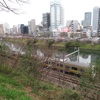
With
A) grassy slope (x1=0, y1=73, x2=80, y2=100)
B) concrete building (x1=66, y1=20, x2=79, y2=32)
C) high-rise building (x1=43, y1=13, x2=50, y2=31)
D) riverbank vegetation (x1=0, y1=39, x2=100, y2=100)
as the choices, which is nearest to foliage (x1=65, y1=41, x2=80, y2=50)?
concrete building (x1=66, y1=20, x2=79, y2=32)

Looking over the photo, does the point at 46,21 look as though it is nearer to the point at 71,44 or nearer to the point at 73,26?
the point at 73,26

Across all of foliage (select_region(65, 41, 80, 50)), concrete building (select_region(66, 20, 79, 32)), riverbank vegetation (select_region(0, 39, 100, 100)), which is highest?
concrete building (select_region(66, 20, 79, 32))

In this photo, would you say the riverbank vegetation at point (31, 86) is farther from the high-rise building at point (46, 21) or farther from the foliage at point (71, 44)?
the high-rise building at point (46, 21)

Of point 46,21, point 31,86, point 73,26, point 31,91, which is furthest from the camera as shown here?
point 46,21

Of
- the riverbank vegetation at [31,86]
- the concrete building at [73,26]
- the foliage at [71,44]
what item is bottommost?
the foliage at [71,44]

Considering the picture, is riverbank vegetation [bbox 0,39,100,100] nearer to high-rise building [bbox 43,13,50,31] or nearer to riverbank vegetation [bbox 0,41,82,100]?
riverbank vegetation [bbox 0,41,82,100]

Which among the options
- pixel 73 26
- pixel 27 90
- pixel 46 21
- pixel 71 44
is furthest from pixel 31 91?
pixel 46 21

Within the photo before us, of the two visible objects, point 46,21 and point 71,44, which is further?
point 46,21

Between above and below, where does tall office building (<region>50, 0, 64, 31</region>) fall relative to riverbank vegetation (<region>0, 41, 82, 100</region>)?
above

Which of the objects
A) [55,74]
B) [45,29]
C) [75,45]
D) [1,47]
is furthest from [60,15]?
[1,47]

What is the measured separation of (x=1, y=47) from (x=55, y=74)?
847 cm

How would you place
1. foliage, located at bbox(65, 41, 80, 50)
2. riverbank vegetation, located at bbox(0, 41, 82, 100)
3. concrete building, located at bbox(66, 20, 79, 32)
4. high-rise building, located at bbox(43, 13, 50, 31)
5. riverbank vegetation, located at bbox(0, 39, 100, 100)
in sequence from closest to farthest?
1. riverbank vegetation, located at bbox(0, 41, 82, 100)
2. riverbank vegetation, located at bbox(0, 39, 100, 100)
3. foliage, located at bbox(65, 41, 80, 50)
4. concrete building, located at bbox(66, 20, 79, 32)
5. high-rise building, located at bbox(43, 13, 50, 31)

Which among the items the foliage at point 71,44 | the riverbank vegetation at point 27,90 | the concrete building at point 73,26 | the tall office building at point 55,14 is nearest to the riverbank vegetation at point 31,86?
the riverbank vegetation at point 27,90

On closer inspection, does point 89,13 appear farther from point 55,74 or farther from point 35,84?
point 35,84
